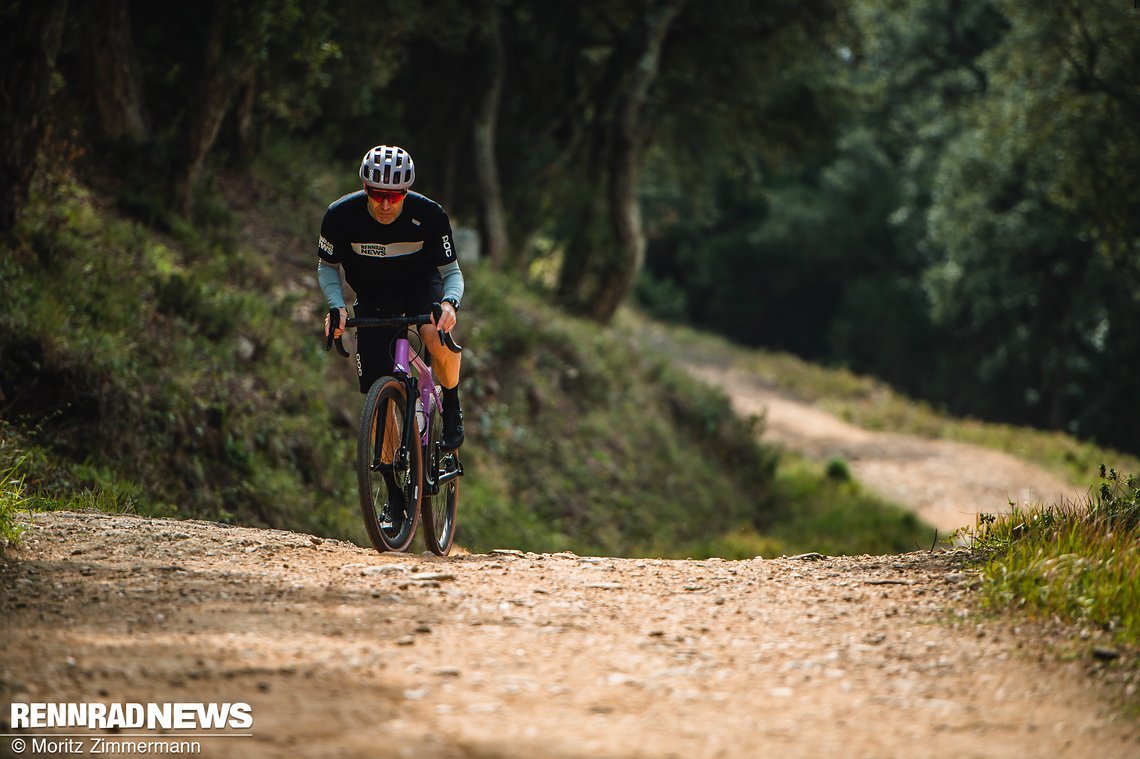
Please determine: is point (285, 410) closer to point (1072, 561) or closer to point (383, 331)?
point (383, 331)

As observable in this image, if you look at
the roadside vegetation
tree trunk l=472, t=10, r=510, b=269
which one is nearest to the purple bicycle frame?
tree trunk l=472, t=10, r=510, b=269

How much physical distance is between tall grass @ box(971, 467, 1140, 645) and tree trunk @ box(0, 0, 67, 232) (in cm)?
759

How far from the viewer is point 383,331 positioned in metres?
7.34

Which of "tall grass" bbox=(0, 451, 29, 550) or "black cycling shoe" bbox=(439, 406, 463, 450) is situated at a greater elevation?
"black cycling shoe" bbox=(439, 406, 463, 450)

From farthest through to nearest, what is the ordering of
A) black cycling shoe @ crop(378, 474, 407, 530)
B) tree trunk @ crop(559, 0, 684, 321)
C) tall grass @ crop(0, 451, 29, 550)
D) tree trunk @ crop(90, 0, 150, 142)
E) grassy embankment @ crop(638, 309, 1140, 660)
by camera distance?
tree trunk @ crop(559, 0, 684, 321) → tree trunk @ crop(90, 0, 150, 142) → black cycling shoe @ crop(378, 474, 407, 530) → tall grass @ crop(0, 451, 29, 550) → grassy embankment @ crop(638, 309, 1140, 660)

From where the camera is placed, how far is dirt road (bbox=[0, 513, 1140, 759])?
154 inches

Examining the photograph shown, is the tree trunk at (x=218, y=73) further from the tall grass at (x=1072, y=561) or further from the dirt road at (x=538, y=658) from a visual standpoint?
the tall grass at (x=1072, y=561)

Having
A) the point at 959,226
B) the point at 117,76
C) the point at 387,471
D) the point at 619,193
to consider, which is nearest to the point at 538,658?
the point at 387,471

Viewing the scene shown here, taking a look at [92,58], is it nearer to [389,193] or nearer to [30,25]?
[30,25]

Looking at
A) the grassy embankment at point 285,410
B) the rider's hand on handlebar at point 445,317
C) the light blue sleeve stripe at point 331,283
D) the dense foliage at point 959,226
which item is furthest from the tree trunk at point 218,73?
the dense foliage at point 959,226

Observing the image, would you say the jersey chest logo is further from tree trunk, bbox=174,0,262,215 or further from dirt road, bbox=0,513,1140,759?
tree trunk, bbox=174,0,262,215

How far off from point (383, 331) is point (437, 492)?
107cm

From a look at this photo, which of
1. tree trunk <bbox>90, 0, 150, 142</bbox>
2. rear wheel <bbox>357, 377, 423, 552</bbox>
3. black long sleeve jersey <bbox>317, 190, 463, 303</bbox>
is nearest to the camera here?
rear wheel <bbox>357, 377, 423, 552</bbox>

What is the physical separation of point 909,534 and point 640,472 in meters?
4.13
